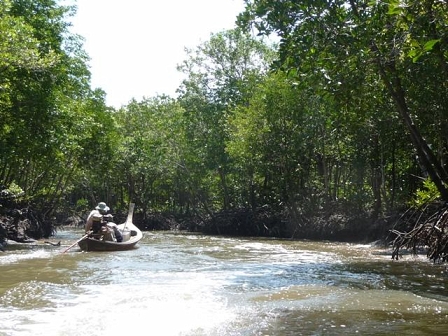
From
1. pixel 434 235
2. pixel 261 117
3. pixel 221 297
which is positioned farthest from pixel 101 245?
pixel 261 117

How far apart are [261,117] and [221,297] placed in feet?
51.3

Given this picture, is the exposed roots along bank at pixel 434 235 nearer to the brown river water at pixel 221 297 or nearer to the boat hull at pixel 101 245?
the brown river water at pixel 221 297

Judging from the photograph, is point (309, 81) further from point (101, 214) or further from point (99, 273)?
point (101, 214)

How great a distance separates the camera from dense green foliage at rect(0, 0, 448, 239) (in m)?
8.87

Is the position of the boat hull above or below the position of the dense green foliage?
below

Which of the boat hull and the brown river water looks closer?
the brown river water

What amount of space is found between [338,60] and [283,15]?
1.39 metres

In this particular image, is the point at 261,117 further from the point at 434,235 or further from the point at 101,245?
the point at 434,235

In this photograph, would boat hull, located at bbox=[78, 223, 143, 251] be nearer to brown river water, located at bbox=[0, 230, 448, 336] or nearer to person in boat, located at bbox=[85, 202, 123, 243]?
person in boat, located at bbox=[85, 202, 123, 243]

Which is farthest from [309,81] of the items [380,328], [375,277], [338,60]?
[380,328]

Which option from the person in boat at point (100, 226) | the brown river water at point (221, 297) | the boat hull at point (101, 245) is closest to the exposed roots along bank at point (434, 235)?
the brown river water at point (221, 297)

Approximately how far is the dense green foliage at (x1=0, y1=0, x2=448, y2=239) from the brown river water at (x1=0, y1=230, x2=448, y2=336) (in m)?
2.65

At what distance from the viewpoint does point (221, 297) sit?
23.6ft

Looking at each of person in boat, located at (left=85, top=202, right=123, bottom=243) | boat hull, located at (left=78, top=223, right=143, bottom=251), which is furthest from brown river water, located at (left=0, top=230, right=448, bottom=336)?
person in boat, located at (left=85, top=202, right=123, bottom=243)
